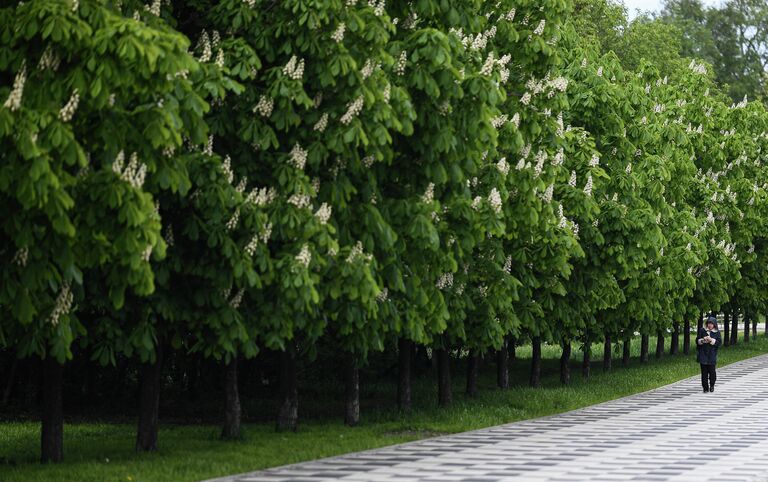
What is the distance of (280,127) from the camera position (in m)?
18.7

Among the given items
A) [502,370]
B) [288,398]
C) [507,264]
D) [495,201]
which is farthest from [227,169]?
[502,370]

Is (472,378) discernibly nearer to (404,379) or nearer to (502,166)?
(404,379)

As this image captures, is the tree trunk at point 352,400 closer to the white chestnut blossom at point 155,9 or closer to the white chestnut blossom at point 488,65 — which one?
the white chestnut blossom at point 488,65

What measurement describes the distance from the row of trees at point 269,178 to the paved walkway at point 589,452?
1.88 m

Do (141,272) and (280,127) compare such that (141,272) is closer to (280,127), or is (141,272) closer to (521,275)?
(280,127)

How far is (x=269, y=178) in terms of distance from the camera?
1938 centimetres

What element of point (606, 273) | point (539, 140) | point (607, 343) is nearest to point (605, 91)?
point (606, 273)

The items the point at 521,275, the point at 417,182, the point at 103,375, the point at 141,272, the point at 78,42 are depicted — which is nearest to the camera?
the point at 78,42

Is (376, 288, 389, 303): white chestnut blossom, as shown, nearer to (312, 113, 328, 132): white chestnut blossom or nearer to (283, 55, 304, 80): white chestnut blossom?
(312, 113, 328, 132): white chestnut blossom

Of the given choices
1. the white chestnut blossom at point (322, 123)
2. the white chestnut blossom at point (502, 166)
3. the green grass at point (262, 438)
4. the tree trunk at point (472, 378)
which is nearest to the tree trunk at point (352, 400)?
the green grass at point (262, 438)

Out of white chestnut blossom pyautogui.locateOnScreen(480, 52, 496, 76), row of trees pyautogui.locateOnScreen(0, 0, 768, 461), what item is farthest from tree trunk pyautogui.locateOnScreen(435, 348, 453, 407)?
white chestnut blossom pyautogui.locateOnScreen(480, 52, 496, 76)

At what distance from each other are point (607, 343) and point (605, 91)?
42.8 ft

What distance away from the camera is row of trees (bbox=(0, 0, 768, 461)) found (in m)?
15.0

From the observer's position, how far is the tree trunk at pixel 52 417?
21172 mm
